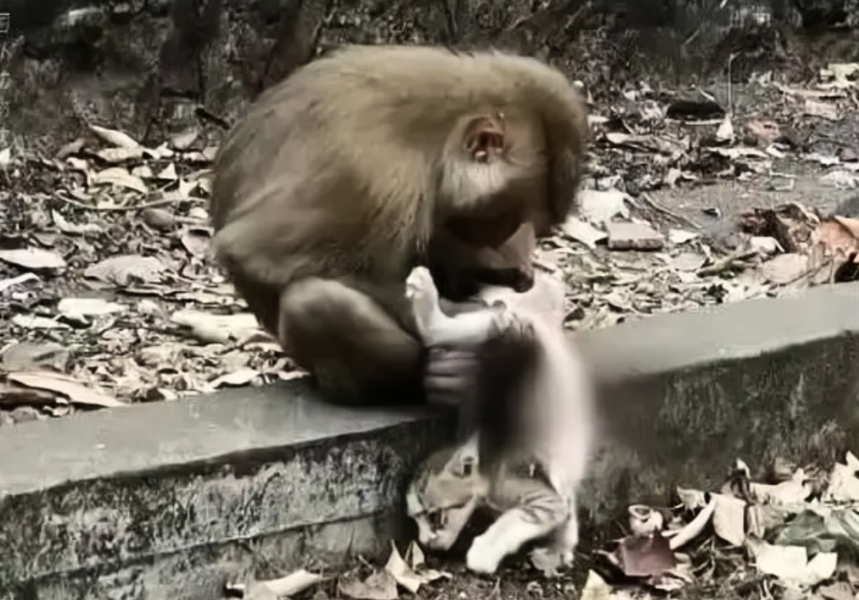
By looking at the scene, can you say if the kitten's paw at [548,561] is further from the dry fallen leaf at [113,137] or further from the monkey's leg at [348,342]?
the dry fallen leaf at [113,137]

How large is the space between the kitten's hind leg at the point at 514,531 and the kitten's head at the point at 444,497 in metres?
0.06

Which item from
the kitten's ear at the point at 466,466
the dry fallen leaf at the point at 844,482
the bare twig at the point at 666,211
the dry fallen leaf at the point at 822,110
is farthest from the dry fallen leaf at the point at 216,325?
the dry fallen leaf at the point at 822,110

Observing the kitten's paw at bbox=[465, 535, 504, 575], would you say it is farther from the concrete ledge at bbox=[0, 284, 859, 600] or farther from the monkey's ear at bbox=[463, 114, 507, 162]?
the monkey's ear at bbox=[463, 114, 507, 162]

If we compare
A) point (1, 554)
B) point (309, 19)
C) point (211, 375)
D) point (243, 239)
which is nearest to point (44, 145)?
point (309, 19)

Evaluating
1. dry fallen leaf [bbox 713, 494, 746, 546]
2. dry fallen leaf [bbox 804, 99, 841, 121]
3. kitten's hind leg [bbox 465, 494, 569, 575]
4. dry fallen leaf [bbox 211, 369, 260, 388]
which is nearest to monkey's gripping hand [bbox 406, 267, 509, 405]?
kitten's hind leg [bbox 465, 494, 569, 575]

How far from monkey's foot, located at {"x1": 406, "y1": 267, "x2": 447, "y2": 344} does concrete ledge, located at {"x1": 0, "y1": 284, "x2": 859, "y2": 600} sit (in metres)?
0.20

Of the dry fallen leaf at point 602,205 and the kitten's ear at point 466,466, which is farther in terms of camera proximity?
the dry fallen leaf at point 602,205

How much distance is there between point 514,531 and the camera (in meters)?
3.79

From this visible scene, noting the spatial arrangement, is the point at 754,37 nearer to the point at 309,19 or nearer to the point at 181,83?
the point at 309,19

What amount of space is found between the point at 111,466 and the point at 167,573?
25 centimetres

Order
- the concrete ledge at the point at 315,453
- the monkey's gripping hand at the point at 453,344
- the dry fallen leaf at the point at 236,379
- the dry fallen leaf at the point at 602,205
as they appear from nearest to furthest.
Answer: the concrete ledge at the point at 315,453 → the monkey's gripping hand at the point at 453,344 → the dry fallen leaf at the point at 236,379 → the dry fallen leaf at the point at 602,205

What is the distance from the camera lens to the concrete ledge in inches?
136

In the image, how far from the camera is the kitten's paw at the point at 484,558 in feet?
12.4

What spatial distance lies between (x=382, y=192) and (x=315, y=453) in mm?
544
